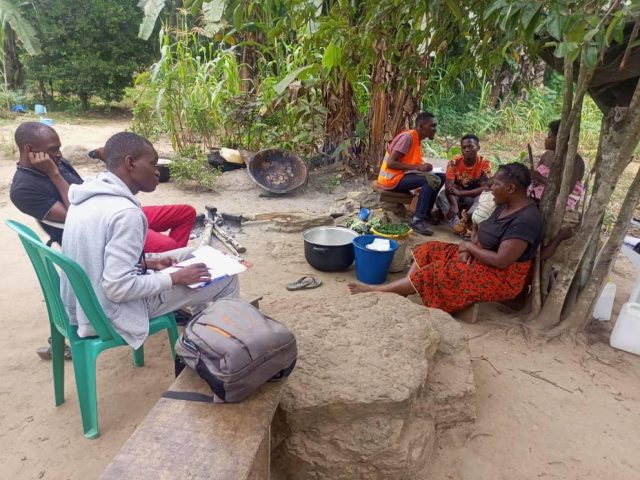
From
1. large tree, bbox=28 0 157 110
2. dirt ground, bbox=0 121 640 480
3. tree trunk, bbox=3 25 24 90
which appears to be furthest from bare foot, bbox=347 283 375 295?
tree trunk, bbox=3 25 24 90

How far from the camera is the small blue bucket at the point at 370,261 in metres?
3.69

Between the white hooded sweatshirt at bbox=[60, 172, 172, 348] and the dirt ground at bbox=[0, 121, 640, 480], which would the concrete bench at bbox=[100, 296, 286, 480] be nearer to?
the white hooded sweatshirt at bbox=[60, 172, 172, 348]

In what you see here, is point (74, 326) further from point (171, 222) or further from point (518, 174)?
point (518, 174)

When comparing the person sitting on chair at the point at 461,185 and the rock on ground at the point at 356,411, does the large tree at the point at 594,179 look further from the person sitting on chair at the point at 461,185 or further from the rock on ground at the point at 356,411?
the person sitting on chair at the point at 461,185

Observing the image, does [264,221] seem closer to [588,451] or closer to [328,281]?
[328,281]

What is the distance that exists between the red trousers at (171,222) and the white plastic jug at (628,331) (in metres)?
3.09

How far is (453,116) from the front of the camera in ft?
36.7

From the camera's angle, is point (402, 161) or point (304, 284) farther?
point (402, 161)

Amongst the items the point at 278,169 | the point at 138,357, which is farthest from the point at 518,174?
the point at 278,169

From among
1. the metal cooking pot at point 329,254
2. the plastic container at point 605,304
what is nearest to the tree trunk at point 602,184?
the plastic container at point 605,304

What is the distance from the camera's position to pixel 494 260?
9.75 feet

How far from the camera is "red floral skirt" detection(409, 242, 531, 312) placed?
10.0ft

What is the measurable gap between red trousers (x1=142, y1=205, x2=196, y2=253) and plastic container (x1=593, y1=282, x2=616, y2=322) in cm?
305

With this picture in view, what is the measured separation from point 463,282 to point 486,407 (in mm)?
903
